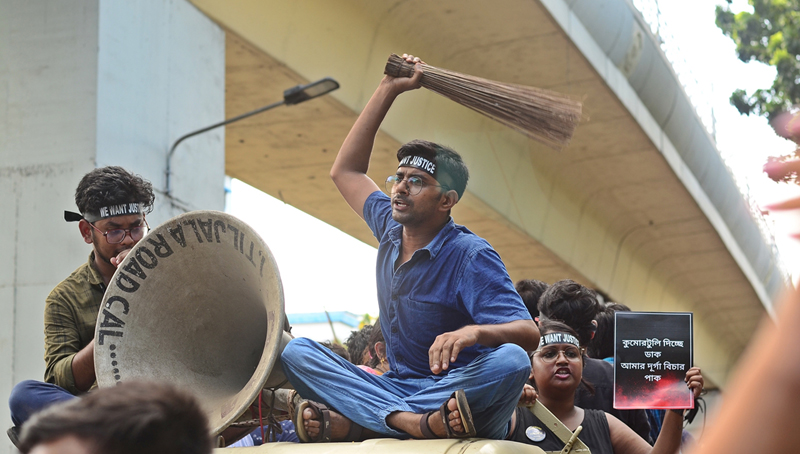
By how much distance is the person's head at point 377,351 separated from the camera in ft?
15.4

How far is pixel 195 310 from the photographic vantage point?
387cm

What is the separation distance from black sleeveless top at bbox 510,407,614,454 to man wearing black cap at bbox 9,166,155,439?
1.71m

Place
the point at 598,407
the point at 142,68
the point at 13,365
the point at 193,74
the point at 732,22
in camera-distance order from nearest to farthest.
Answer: the point at 598,407 → the point at 13,365 → the point at 142,68 → the point at 193,74 → the point at 732,22

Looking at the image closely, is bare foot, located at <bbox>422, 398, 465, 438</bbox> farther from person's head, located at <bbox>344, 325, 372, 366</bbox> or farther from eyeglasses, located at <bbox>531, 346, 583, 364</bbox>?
person's head, located at <bbox>344, 325, 372, 366</bbox>

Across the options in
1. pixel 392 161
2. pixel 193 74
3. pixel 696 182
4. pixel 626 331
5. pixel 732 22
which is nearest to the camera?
pixel 626 331

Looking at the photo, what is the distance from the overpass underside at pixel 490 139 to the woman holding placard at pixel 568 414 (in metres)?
5.02

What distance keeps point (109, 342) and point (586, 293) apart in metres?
2.32

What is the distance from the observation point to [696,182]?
14.9 m

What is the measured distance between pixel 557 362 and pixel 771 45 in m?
14.5

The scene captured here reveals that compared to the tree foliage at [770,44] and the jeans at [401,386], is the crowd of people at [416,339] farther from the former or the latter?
the tree foliage at [770,44]

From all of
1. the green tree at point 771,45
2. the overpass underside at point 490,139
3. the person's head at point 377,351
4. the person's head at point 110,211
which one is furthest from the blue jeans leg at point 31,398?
the green tree at point 771,45

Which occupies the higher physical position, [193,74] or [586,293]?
[193,74]

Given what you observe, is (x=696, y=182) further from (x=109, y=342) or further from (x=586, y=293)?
(x=109, y=342)

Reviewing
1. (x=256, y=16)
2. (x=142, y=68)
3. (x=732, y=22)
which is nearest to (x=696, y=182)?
(x=732, y=22)
